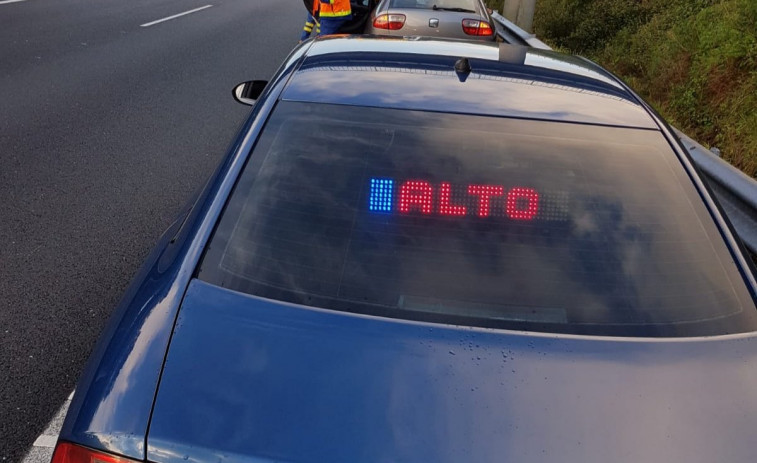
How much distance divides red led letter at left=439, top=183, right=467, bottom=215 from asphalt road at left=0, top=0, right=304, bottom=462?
6.44 feet

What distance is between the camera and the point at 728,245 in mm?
2084

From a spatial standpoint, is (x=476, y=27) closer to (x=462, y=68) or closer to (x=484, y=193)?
(x=462, y=68)

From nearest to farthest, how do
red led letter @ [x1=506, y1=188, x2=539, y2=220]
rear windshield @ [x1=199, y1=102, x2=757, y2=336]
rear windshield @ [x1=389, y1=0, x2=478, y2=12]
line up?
rear windshield @ [x1=199, y1=102, x2=757, y2=336] → red led letter @ [x1=506, y1=188, x2=539, y2=220] → rear windshield @ [x1=389, y1=0, x2=478, y2=12]

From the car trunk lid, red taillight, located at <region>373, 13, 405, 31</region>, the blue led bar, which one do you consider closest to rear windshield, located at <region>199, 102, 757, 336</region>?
the blue led bar

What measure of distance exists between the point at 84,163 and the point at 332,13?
410 cm

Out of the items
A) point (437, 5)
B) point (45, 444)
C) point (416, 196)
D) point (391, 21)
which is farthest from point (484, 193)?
point (437, 5)

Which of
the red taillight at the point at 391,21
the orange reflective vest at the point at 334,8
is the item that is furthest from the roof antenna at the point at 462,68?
the red taillight at the point at 391,21

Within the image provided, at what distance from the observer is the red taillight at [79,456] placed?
1.44 m

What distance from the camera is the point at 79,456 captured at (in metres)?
1.49

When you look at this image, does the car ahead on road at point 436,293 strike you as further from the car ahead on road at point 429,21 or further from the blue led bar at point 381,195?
the car ahead on road at point 429,21

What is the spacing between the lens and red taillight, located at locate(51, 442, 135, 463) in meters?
1.44

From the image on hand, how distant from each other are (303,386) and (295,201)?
30.4 inches

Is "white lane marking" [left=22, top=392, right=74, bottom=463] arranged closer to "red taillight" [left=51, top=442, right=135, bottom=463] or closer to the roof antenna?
"red taillight" [left=51, top=442, right=135, bottom=463]

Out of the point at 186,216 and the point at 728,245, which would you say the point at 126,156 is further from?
the point at 728,245
